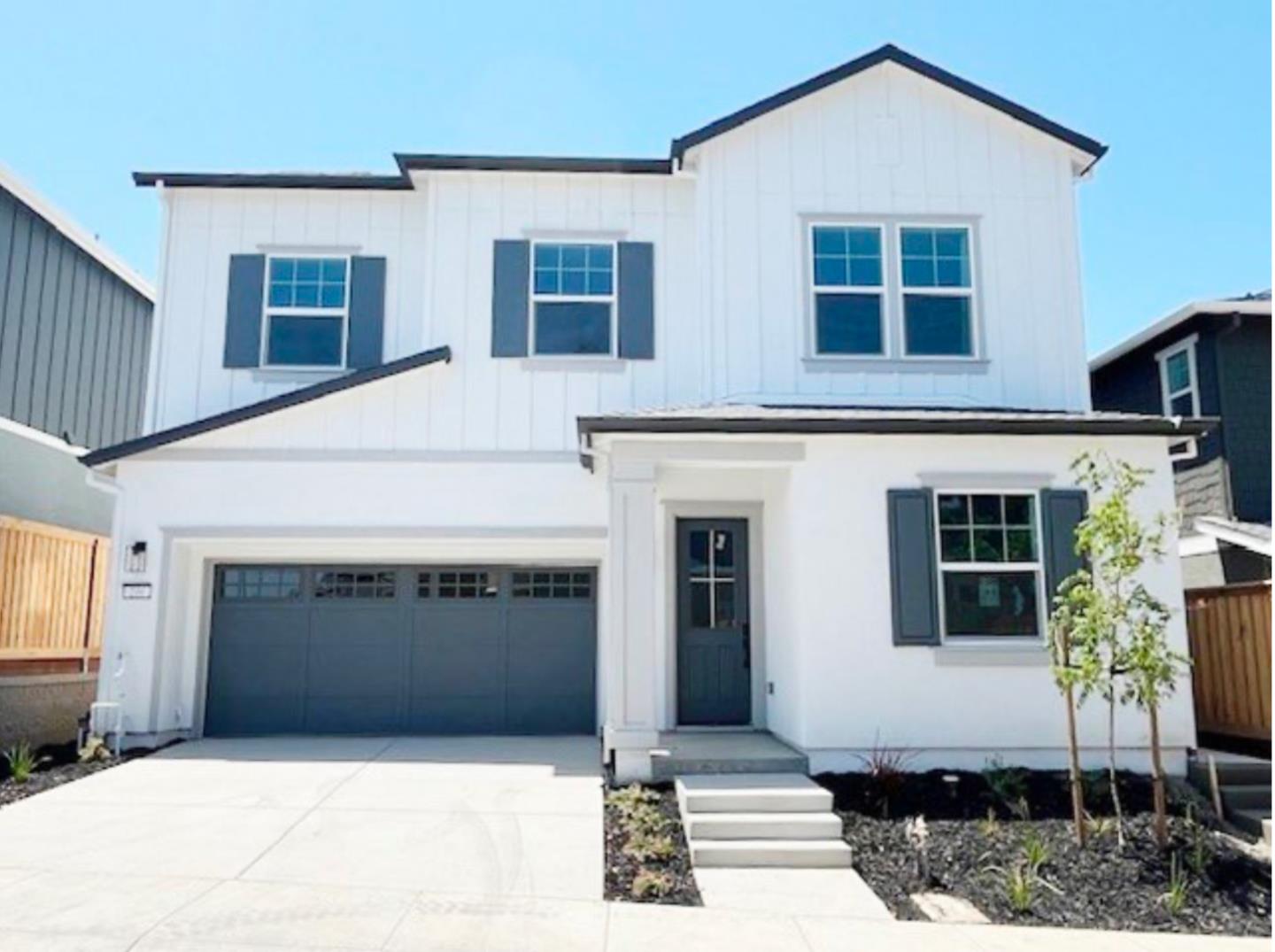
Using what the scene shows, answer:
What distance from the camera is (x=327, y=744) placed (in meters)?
10.3

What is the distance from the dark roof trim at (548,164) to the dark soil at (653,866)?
24.5 feet

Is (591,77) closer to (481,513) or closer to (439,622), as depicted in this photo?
(481,513)

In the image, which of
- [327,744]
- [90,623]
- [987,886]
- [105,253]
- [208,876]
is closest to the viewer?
[208,876]

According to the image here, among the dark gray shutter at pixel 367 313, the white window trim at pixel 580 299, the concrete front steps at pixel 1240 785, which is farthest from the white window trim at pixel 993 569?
the dark gray shutter at pixel 367 313

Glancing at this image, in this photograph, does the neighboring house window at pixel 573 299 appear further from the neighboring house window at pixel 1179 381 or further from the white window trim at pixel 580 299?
the neighboring house window at pixel 1179 381

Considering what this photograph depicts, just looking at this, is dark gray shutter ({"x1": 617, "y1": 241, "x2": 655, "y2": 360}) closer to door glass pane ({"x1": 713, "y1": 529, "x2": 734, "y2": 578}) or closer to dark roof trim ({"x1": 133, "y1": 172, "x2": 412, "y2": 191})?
door glass pane ({"x1": 713, "y1": 529, "x2": 734, "y2": 578})

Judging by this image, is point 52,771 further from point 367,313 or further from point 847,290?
point 847,290

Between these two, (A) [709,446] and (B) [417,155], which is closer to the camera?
(A) [709,446]

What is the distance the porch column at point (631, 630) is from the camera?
832 centimetres

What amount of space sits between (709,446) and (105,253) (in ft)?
35.1

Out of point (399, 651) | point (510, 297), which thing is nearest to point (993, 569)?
point (510, 297)

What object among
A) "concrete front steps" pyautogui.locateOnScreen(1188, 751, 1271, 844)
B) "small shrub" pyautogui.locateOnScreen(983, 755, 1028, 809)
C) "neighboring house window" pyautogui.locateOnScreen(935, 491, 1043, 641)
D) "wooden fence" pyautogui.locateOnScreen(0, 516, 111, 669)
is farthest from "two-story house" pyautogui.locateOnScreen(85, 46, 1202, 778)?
"concrete front steps" pyautogui.locateOnScreen(1188, 751, 1271, 844)

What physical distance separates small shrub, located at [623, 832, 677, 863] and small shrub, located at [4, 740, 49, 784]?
18.7ft

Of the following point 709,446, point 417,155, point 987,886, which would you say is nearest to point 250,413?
point 417,155
